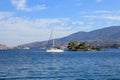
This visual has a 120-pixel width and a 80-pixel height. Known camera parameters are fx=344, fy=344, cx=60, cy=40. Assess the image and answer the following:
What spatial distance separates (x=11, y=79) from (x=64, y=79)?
29.0 feet

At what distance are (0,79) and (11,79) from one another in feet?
5.91

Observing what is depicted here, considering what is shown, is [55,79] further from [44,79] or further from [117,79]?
[117,79]

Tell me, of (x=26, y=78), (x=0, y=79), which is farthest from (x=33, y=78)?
(x=0, y=79)

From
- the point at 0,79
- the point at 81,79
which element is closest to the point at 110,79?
the point at 81,79

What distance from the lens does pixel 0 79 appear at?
56.8m

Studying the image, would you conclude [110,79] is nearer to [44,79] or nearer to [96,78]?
[96,78]

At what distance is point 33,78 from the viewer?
58.2 meters

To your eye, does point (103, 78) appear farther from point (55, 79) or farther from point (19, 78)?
point (19, 78)

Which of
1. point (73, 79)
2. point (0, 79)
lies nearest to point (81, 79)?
point (73, 79)

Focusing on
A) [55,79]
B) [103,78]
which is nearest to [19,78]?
[55,79]

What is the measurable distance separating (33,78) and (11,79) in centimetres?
372

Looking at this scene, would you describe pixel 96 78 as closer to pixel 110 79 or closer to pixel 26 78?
pixel 110 79

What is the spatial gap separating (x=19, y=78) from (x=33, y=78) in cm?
236

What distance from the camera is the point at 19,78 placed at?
58.1m
